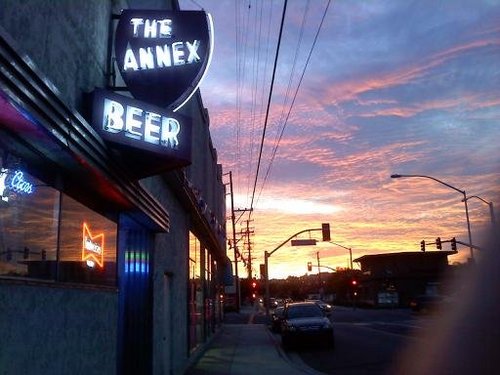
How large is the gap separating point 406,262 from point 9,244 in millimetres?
81613

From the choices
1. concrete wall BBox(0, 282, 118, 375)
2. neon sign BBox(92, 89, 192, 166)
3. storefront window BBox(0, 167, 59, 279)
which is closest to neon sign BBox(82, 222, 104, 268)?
concrete wall BBox(0, 282, 118, 375)

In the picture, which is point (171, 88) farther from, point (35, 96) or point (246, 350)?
point (246, 350)

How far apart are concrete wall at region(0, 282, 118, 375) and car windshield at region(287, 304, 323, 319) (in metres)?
15.8

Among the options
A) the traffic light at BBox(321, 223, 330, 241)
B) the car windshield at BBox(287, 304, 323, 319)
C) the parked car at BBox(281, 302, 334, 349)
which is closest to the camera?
the parked car at BBox(281, 302, 334, 349)

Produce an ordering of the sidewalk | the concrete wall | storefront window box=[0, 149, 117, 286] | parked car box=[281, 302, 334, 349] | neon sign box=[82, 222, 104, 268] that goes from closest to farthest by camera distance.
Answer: the concrete wall, storefront window box=[0, 149, 117, 286], neon sign box=[82, 222, 104, 268], the sidewalk, parked car box=[281, 302, 334, 349]

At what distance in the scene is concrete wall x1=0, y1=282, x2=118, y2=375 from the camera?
456cm

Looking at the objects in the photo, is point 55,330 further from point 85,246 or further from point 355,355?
point 355,355

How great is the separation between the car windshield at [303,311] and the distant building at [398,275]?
52.5 meters

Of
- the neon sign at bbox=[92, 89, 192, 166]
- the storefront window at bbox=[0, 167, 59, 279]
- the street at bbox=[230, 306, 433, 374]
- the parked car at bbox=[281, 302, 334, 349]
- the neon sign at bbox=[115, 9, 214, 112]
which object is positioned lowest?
the street at bbox=[230, 306, 433, 374]

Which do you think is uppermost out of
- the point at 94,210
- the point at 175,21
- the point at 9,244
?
the point at 175,21

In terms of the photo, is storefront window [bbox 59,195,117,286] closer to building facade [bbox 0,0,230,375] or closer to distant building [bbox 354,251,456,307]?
building facade [bbox 0,0,230,375]

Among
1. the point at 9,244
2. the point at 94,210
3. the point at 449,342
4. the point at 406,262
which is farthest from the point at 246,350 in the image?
the point at 406,262

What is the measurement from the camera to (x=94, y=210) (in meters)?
7.55

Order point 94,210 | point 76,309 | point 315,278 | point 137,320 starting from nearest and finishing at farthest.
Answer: point 76,309, point 94,210, point 137,320, point 315,278
